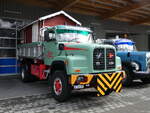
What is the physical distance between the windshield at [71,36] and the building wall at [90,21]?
606 cm

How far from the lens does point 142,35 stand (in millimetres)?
19844

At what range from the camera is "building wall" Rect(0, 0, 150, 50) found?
37.7 ft

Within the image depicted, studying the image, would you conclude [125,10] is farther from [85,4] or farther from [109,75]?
[109,75]

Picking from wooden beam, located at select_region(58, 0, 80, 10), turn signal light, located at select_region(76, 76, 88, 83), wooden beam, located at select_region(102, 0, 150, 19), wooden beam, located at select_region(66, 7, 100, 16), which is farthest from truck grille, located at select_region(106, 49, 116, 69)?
wooden beam, located at select_region(66, 7, 100, 16)

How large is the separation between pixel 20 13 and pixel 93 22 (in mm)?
5918

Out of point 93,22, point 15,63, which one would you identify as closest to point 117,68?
point 15,63

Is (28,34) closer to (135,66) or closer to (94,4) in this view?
(135,66)

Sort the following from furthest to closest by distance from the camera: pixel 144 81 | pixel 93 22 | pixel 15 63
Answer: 1. pixel 93 22
2. pixel 15 63
3. pixel 144 81

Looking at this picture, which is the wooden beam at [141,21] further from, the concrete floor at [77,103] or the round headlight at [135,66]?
A: the concrete floor at [77,103]

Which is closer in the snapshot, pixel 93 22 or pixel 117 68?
pixel 117 68

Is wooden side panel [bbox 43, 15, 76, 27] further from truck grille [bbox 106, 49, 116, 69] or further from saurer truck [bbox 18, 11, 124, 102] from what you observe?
truck grille [bbox 106, 49, 116, 69]

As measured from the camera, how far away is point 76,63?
5.61 metres

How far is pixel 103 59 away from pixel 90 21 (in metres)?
9.51

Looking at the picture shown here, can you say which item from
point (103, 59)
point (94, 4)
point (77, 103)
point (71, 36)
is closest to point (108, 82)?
point (103, 59)
